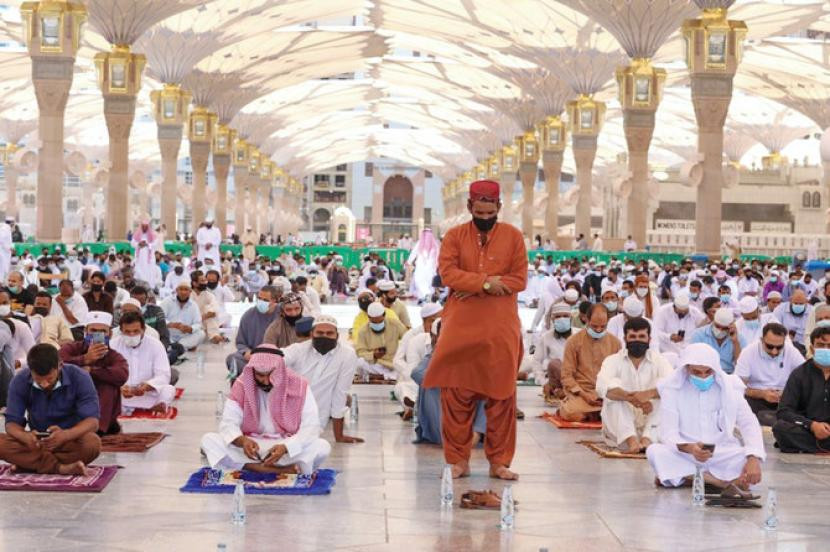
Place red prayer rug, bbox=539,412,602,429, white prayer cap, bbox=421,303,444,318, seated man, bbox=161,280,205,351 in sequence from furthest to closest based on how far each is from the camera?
seated man, bbox=161,280,205,351 → white prayer cap, bbox=421,303,444,318 → red prayer rug, bbox=539,412,602,429

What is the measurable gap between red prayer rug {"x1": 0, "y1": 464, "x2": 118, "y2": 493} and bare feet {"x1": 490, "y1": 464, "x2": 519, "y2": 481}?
5.55 feet

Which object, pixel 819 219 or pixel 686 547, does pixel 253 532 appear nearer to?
pixel 686 547

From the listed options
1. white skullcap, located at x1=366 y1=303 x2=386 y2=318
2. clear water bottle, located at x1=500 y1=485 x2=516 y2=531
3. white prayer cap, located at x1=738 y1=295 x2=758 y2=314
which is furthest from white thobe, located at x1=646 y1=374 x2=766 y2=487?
white prayer cap, located at x1=738 y1=295 x2=758 y2=314

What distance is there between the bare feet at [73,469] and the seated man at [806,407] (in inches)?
145

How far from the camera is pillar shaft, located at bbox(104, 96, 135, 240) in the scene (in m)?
24.7

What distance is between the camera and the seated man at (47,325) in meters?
9.42

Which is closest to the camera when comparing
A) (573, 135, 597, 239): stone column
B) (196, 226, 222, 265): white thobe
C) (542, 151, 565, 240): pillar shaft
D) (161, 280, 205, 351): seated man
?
(161, 280, 205, 351): seated man

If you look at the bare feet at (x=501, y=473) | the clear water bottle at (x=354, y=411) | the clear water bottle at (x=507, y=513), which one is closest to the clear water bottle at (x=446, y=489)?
the clear water bottle at (x=507, y=513)

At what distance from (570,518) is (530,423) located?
9.96 ft

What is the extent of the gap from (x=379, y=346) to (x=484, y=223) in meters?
4.26

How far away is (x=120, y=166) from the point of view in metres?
25.6

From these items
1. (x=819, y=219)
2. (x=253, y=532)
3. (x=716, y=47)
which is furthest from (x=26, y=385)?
(x=819, y=219)

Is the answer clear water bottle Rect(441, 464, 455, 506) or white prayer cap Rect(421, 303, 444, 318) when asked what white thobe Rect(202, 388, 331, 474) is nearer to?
clear water bottle Rect(441, 464, 455, 506)

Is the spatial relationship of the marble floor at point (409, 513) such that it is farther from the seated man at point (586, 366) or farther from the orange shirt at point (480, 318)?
the seated man at point (586, 366)
